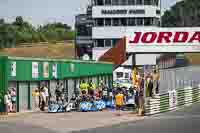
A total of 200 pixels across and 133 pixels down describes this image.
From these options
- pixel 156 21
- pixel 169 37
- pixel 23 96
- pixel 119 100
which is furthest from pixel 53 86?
pixel 156 21

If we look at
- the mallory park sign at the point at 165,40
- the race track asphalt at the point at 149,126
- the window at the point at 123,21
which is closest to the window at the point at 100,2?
the window at the point at 123,21

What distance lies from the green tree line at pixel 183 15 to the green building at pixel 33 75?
98.3 metres

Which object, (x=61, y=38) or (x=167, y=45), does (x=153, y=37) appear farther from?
(x=61, y=38)

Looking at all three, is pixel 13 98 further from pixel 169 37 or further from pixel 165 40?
pixel 169 37

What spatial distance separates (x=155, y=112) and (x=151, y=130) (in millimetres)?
8767

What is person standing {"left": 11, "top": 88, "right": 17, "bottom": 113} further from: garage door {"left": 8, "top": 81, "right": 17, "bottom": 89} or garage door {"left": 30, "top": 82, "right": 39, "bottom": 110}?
garage door {"left": 30, "top": 82, "right": 39, "bottom": 110}

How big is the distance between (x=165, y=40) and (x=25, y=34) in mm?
98055

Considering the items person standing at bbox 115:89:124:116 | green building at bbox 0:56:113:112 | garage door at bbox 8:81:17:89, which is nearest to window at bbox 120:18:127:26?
green building at bbox 0:56:113:112

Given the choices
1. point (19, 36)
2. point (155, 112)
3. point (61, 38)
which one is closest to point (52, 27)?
point (61, 38)

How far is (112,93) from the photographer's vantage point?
35.8 metres

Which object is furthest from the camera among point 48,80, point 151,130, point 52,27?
point 52,27

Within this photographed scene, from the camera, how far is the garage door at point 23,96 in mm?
33656

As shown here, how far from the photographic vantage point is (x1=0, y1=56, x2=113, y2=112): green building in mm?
32031

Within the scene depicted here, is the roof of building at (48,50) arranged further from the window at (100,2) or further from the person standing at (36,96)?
the person standing at (36,96)
